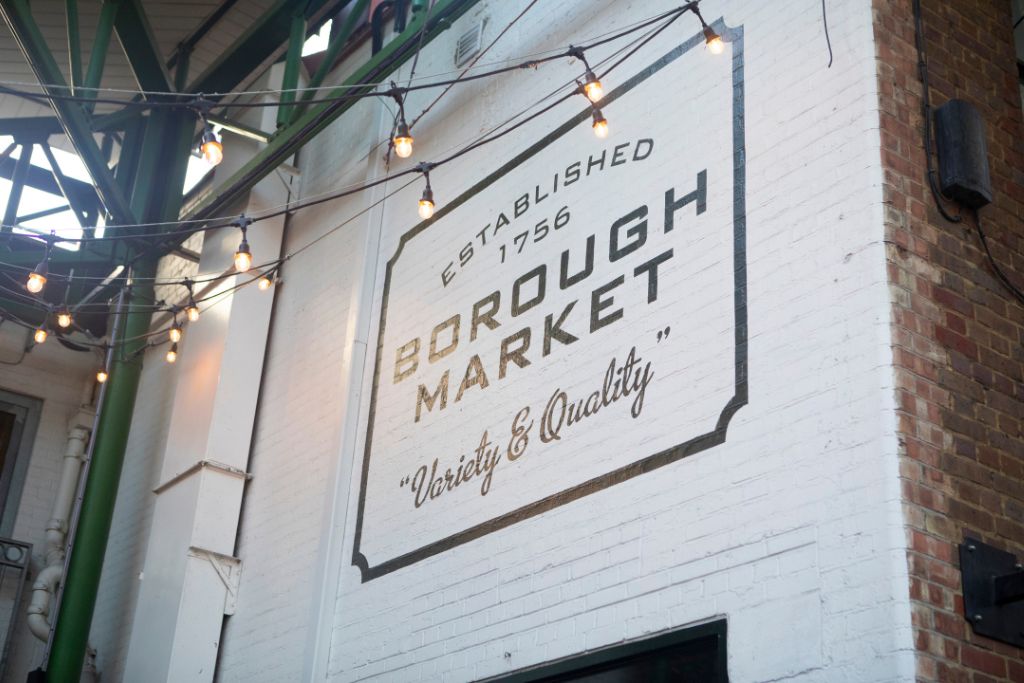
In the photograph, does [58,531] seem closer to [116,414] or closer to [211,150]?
[116,414]

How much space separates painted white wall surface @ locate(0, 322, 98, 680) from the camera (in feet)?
37.1

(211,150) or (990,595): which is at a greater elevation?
(211,150)

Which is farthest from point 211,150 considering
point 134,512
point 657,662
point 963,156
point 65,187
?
point 65,187

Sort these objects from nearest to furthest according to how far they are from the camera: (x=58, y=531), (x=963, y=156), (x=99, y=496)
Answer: (x=963, y=156)
(x=99, y=496)
(x=58, y=531)

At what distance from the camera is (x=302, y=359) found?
9055mm

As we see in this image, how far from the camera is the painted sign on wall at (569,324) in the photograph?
232 inches

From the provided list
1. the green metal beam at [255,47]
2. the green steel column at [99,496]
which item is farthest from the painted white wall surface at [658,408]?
the green metal beam at [255,47]

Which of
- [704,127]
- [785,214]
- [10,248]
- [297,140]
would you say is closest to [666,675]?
[785,214]

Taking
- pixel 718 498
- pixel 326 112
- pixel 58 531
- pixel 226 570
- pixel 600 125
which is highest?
pixel 326 112

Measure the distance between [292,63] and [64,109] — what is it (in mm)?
1669

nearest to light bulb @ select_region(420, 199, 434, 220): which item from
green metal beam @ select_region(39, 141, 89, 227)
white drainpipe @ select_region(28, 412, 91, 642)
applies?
white drainpipe @ select_region(28, 412, 91, 642)

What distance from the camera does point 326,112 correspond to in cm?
891

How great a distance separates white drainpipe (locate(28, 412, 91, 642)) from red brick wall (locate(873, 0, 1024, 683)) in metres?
7.36

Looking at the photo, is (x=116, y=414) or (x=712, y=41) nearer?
(x=712, y=41)
